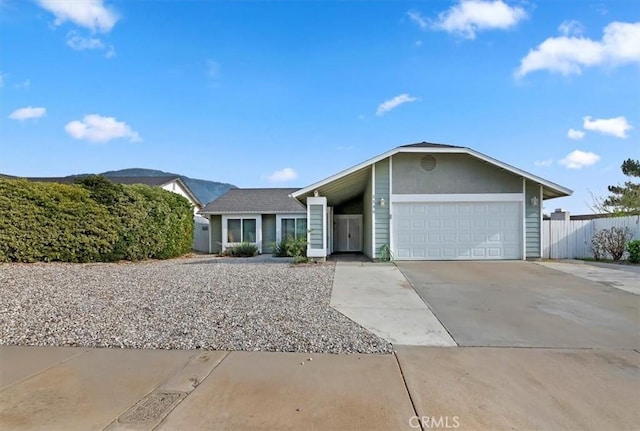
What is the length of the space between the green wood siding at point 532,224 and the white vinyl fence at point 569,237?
4.56 ft

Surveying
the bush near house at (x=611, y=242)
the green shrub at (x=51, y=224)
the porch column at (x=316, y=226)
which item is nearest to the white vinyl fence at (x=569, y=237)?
the bush near house at (x=611, y=242)

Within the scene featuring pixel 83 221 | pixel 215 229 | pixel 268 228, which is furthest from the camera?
pixel 215 229

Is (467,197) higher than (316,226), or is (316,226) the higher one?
(467,197)

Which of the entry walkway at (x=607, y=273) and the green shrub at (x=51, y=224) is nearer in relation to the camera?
the entry walkway at (x=607, y=273)

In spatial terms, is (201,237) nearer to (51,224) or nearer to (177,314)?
(51,224)

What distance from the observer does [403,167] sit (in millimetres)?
13297

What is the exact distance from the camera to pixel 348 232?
19531 mm

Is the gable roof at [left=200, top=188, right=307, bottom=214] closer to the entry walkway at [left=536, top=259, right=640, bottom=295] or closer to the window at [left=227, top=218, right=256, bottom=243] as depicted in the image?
the window at [left=227, top=218, right=256, bottom=243]

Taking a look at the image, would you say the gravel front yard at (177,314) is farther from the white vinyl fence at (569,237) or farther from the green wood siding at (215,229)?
the green wood siding at (215,229)

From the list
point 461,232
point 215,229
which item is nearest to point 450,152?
point 461,232

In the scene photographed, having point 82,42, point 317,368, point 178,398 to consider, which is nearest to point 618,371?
point 317,368

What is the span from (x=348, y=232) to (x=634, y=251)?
1197 centimetres

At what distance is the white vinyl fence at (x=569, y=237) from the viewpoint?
1450 cm

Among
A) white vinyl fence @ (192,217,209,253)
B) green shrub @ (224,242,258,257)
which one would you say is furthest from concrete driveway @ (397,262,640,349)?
white vinyl fence @ (192,217,209,253)
